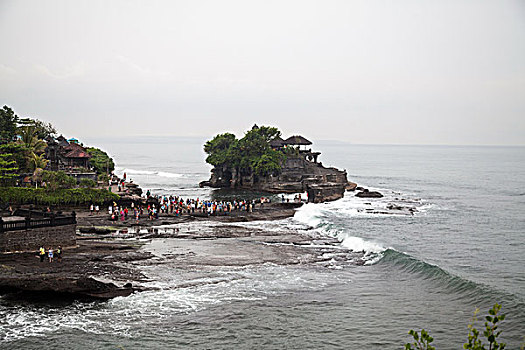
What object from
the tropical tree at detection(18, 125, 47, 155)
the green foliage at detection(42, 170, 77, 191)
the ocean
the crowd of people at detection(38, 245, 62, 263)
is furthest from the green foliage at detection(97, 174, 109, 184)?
the crowd of people at detection(38, 245, 62, 263)

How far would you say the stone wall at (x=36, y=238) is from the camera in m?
28.5

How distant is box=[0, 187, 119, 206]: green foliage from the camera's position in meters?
50.4

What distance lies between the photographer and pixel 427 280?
2909 centimetres

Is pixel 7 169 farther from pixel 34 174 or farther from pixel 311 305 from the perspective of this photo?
pixel 311 305

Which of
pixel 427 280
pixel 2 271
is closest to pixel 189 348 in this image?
pixel 2 271

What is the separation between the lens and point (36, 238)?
2956 cm

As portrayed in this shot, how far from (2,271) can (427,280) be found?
2404cm

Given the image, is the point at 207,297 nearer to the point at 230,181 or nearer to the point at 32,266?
the point at 32,266

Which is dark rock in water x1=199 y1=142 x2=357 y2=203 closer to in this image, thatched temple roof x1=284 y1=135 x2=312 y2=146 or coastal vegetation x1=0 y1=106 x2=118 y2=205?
thatched temple roof x1=284 y1=135 x2=312 y2=146

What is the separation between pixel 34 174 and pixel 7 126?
13.5m

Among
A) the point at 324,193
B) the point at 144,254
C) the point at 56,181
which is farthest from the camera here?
the point at 324,193

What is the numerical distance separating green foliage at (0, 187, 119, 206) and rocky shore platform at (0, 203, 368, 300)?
2.68m

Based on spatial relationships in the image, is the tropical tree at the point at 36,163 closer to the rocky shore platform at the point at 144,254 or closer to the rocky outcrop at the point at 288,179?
the rocky shore platform at the point at 144,254

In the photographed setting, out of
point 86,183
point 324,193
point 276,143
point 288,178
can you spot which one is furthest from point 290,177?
point 86,183
